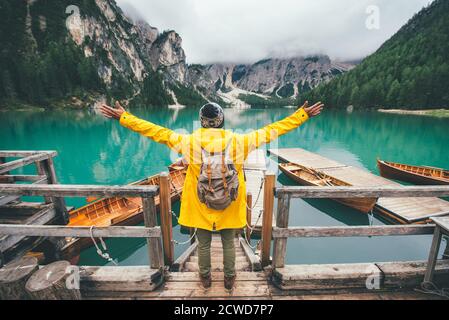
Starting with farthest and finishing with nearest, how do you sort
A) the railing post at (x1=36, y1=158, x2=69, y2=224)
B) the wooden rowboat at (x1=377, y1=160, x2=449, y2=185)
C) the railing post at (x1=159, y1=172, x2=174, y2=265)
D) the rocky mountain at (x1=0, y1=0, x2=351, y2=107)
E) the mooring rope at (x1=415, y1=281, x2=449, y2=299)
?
the rocky mountain at (x1=0, y1=0, x2=351, y2=107), the wooden rowboat at (x1=377, y1=160, x2=449, y2=185), the railing post at (x1=36, y1=158, x2=69, y2=224), the railing post at (x1=159, y1=172, x2=174, y2=265), the mooring rope at (x1=415, y1=281, x2=449, y2=299)

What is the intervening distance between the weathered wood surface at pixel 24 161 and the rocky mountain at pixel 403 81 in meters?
99.3

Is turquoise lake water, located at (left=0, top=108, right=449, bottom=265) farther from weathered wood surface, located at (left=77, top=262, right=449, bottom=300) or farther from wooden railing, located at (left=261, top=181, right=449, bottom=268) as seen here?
wooden railing, located at (left=261, top=181, right=449, bottom=268)

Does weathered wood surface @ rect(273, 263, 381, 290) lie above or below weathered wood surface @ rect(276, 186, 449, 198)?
below

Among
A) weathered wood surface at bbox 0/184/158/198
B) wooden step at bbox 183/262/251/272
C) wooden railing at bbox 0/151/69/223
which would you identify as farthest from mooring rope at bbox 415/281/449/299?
wooden railing at bbox 0/151/69/223

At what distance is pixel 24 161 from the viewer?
562 cm

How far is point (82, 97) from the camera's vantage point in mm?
93438

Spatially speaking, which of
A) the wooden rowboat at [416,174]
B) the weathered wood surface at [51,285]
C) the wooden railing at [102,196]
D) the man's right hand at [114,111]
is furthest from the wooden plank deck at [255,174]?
the wooden rowboat at [416,174]

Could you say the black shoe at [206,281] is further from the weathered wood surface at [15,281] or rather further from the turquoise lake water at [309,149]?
the turquoise lake water at [309,149]

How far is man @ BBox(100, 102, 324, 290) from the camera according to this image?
9.37 feet

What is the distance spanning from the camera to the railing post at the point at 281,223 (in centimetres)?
338

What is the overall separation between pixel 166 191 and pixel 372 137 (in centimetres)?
4805

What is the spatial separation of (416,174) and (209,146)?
67.0 feet
